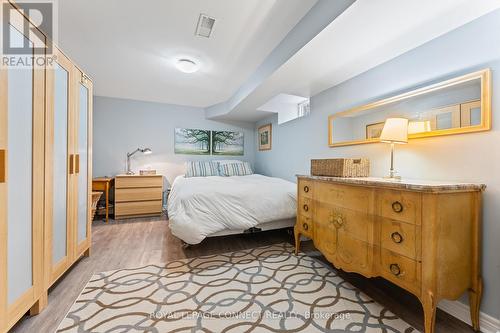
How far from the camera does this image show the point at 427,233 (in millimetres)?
1093

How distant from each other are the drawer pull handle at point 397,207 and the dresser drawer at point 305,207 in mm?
786

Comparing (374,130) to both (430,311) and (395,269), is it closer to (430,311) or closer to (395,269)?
(395,269)

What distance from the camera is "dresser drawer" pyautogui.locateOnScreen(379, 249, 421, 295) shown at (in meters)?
1.15

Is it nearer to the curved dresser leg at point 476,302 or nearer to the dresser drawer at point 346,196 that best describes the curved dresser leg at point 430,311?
the curved dresser leg at point 476,302

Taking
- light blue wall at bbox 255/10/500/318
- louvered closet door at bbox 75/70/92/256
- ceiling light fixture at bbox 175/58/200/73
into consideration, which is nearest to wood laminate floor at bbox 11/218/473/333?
louvered closet door at bbox 75/70/92/256

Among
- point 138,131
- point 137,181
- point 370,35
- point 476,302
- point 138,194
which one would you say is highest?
point 370,35

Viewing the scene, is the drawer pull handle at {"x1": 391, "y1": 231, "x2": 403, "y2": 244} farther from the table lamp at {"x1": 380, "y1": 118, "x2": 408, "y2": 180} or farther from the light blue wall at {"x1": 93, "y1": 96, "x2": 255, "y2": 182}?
the light blue wall at {"x1": 93, "y1": 96, "x2": 255, "y2": 182}

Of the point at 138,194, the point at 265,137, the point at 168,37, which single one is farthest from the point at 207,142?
the point at 168,37

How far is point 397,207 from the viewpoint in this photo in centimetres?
124

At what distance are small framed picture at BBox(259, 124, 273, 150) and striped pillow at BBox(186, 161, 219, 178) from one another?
3.44ft

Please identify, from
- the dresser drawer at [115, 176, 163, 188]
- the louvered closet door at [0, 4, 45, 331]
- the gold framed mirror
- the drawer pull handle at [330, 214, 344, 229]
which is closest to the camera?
the louvered closet door at [0, 4, 45, 331]

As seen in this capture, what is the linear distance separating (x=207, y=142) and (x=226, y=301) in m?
3.53

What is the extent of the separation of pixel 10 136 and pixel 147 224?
95.8 inches

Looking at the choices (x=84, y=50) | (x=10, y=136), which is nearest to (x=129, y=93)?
(x=84, y=50)
